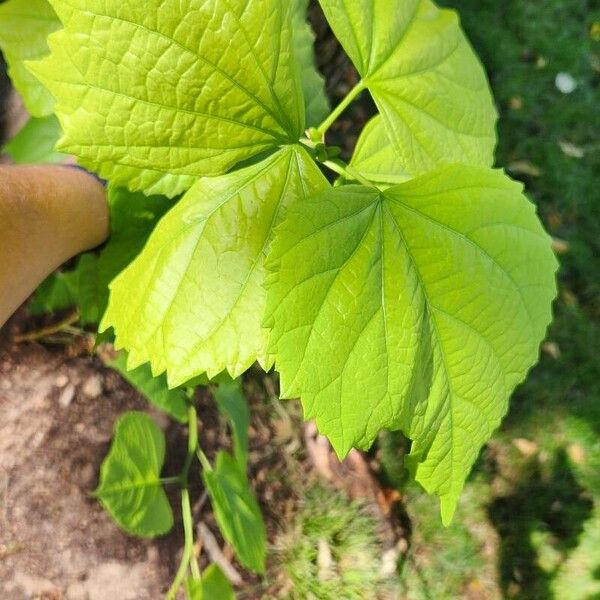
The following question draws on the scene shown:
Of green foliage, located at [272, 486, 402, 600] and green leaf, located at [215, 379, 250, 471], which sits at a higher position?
green leaf, located at [215, 379, 250, 471]

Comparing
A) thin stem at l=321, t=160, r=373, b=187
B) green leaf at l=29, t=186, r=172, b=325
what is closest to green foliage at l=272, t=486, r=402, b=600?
green leaf at l=29, t=186, r=172, b=325

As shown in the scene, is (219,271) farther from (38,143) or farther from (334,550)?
(334,550)

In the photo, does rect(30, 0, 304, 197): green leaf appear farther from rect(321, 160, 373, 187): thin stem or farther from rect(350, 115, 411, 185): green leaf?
rect(350, 115, 411, 185): green leaf

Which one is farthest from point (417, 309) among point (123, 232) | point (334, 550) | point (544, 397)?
point (544, 397)

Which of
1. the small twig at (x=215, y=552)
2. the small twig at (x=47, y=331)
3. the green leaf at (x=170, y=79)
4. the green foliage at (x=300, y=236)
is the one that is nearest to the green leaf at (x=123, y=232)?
the green foliage at (x=300, y=236)

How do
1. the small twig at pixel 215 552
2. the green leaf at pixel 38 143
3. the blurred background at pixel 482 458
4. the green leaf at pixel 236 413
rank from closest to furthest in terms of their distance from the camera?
the green leaf at pixel 38 143 → the green leaf at pixel 236 413 → the blurred background at pixel 482 458 → the small twig at pixel 215 552

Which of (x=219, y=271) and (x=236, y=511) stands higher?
(x=219, y=271)

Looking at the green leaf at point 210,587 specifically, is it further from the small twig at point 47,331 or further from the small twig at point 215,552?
the small twig at point 47,331
